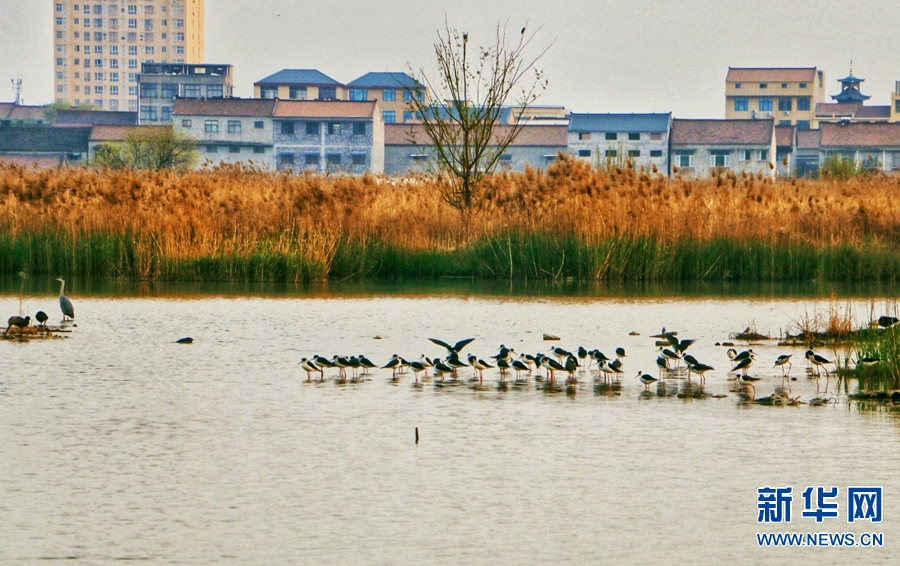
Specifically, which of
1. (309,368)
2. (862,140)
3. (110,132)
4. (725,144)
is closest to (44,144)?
(110,132)

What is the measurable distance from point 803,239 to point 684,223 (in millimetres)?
1782

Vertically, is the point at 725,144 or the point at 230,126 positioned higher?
the point at 230,126

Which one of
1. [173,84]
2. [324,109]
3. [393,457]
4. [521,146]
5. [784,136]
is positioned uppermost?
[173,84]

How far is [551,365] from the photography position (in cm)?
1099

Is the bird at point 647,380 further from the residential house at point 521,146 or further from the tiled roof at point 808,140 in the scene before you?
the tiled roof at point 808,140

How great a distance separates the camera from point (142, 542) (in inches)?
246

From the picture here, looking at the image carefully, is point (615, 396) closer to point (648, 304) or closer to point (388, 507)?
point (388, 507)

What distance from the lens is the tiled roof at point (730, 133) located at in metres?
94.2

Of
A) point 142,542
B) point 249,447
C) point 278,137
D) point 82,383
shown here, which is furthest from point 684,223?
point 278,137

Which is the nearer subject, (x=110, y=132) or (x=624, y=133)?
(x=624, y=133)

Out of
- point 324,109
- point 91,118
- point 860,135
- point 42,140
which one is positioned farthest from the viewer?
point 91,118

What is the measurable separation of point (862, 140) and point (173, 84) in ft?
222

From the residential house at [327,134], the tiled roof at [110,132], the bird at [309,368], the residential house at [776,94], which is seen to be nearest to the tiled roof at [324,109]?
the residential house at [327,134]

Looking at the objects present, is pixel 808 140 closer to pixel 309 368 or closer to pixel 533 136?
pixel 533 136
